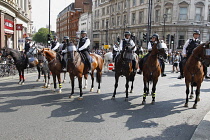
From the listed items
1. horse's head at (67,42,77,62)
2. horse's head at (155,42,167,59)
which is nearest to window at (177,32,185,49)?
Answer: horse's head at (155,42,167,59)

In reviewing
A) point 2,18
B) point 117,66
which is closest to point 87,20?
point 2,18

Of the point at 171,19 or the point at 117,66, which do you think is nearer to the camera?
the point at 117,66

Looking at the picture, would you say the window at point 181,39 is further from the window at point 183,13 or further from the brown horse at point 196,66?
the brown horse at point 196,66

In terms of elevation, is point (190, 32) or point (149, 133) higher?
point (190, 32)

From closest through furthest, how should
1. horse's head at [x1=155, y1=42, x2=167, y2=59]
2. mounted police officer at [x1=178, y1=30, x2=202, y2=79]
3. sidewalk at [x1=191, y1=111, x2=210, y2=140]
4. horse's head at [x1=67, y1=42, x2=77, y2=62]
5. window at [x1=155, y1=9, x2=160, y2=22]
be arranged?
1. sidewalk at [x1=191, y1=111, x2=210, y2=140]
2. horse's head at [x1=155, y1=42, x2=167, y2=59]
3. mounted police officer at [x1=178, y1=30, x2=202, y2=79]
4. horse's head at [x1=67, y1=42, x2=77, y2=62]
5. window at [x1=155, y1=9, x2=160, y2=22]

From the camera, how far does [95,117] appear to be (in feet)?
21.1

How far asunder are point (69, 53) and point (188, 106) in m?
5.25

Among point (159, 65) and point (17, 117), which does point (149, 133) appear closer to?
point (159, 65)

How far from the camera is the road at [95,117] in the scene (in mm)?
5164

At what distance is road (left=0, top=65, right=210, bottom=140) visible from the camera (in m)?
5.16

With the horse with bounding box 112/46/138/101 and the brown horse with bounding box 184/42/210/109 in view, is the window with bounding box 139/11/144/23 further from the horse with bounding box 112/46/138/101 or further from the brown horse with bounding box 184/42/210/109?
the brown horse with bounding box 184/42/210/109

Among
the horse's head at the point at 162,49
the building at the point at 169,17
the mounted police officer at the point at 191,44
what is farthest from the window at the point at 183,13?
the horse's head at the point at 162,49

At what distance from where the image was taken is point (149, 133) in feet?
17.4

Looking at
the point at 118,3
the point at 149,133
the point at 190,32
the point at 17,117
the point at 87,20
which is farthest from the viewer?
the point at 87,20
